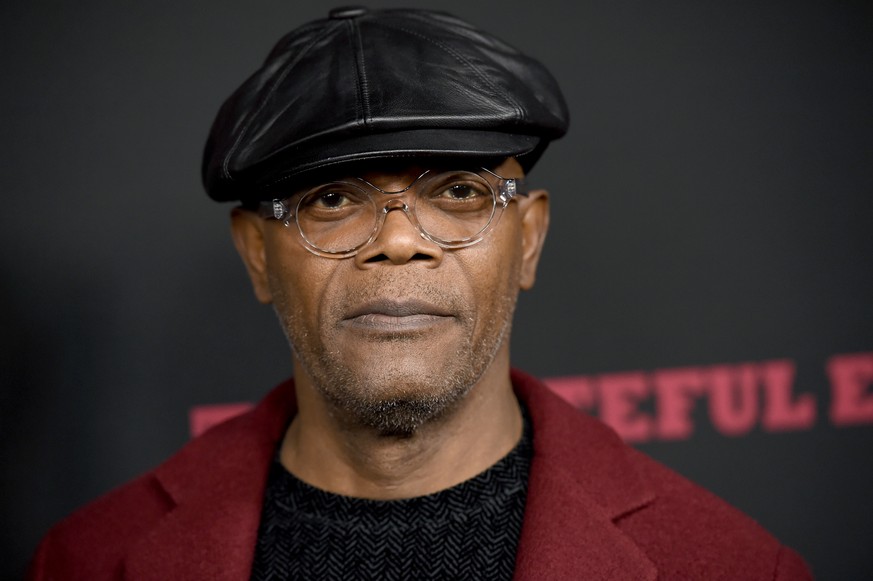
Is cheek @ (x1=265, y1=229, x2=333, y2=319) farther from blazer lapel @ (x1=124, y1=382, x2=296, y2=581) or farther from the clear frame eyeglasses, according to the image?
blazer lapel @ (x1=124, y1=382, x2=296, y2=581)

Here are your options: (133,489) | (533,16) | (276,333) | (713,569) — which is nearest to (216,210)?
(276,333)

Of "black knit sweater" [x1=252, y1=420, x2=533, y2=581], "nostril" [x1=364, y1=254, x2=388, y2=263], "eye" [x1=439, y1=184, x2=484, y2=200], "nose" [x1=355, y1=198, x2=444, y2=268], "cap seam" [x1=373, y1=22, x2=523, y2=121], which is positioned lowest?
"black knit sweater" [x1=252, y1=420, x2=533, y2=581]

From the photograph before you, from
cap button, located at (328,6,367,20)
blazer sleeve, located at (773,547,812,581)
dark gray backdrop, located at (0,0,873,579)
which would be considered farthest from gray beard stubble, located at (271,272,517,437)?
dark gray backdrop, located at (0,0,873,579)

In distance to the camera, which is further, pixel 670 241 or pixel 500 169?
pixel 670 241

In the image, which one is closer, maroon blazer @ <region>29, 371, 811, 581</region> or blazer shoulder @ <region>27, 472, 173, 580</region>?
maroon blazer @ <region>29, 371, 811, 581</region>

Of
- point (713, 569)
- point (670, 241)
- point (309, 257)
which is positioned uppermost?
point (309, 257)

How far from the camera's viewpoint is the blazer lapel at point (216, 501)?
1.58 meters

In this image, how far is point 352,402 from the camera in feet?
4.89

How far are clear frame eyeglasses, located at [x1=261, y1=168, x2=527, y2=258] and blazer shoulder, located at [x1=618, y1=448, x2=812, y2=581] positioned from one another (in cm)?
52

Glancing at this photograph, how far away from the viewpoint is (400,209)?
1469 mm

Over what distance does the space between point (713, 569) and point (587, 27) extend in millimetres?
1320

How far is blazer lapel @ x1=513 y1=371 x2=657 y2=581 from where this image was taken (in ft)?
4.81

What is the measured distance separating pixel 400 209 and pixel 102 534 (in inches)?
33.0

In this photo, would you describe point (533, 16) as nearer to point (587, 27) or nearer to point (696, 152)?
point (587, 27)
